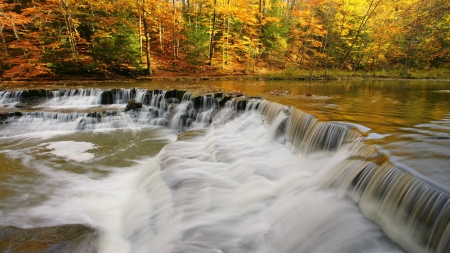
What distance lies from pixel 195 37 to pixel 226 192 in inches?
832

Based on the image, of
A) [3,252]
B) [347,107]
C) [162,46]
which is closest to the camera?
[3,252]

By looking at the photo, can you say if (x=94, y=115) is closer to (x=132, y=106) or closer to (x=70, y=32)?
(x=132, y=106)

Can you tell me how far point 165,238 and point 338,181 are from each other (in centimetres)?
276

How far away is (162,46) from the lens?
24703 mm

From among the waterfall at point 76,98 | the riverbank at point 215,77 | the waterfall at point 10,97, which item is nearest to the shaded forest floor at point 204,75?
the riverbank at point 215,77

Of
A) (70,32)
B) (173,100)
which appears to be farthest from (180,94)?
(70,32)

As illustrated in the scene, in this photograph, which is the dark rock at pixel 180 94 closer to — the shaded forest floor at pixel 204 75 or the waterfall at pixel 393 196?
the shaded forest floor at pixel 204 75

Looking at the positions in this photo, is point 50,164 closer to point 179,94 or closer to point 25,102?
point 179,94

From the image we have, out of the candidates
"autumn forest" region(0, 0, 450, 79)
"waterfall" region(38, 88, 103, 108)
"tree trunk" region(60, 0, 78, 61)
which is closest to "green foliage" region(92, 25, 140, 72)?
"autumn forest" region(0, 0, 450, 79)

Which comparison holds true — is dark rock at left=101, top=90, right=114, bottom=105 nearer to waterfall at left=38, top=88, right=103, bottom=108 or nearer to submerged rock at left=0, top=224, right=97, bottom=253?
→ waterfall at left=38, top=88, right=103, bottom=108

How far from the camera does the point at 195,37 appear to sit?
2353cm

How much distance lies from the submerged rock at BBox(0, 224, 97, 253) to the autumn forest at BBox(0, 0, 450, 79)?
12131 mm

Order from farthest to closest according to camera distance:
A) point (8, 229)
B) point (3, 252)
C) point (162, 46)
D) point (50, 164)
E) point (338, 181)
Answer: point (162, 46) < point (50, 164) < point (338, 181) < point (8, 229) < point (3, 252)

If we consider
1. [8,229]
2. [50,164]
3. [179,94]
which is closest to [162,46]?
[179,94]
